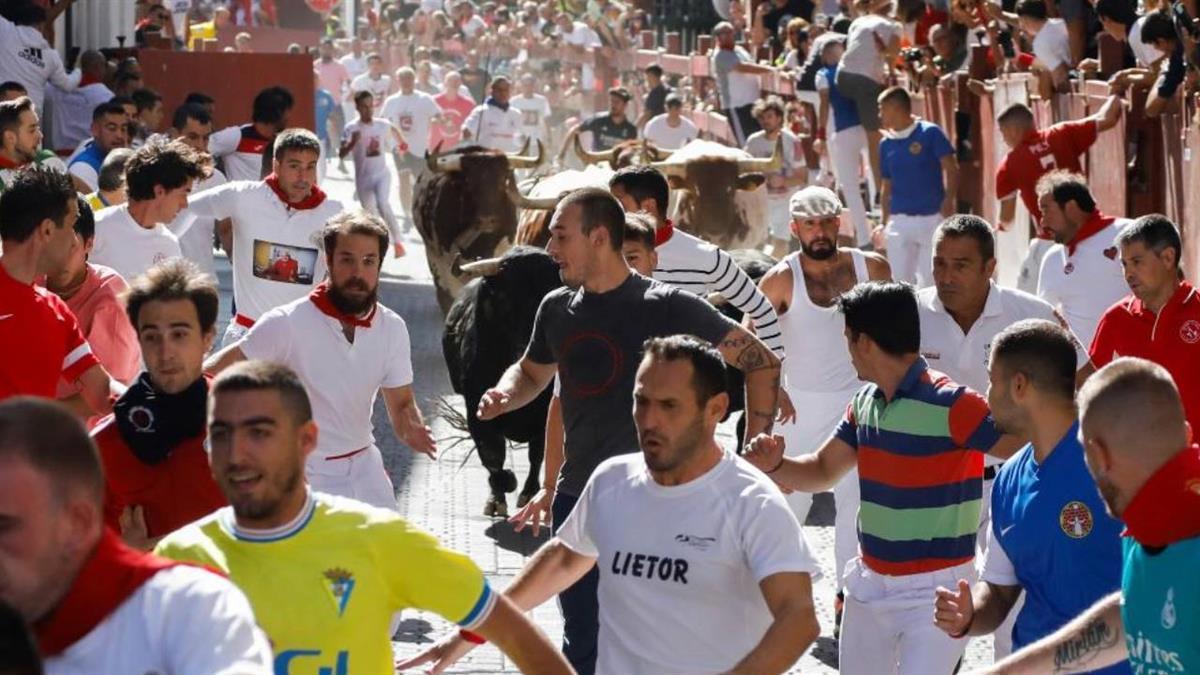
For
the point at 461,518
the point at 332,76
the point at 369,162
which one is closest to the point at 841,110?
the point at 369,162

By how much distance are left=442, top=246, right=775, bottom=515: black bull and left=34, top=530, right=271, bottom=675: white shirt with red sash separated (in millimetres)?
7896

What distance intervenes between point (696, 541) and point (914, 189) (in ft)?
40.7

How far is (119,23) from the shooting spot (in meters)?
28.1

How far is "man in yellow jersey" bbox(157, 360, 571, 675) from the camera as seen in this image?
4.29 meters

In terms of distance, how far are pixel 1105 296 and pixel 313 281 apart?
12.0 ft

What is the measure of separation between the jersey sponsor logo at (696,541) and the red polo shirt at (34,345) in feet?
7.68

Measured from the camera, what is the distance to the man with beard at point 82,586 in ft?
11.7

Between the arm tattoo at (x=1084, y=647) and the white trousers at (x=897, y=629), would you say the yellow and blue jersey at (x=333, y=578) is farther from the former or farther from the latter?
the white trousers at (x=897, y=629)

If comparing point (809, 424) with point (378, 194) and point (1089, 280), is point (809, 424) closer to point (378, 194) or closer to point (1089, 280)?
point (1089, 280)

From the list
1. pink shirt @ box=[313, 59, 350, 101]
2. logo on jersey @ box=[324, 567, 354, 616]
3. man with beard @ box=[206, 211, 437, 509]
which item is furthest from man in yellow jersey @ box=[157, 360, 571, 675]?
pink shirt @ box=[313, 59, 350, 101]

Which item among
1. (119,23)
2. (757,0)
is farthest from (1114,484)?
(757,0)

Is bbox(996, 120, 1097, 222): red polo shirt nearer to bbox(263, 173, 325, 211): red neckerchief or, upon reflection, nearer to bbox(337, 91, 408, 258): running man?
bbox(263, 173, 325, 211): red neckerchief

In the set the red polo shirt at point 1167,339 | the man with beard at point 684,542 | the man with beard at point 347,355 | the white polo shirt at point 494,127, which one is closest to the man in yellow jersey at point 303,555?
the man with beard at point 684,542

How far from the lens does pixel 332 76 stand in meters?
35.8
